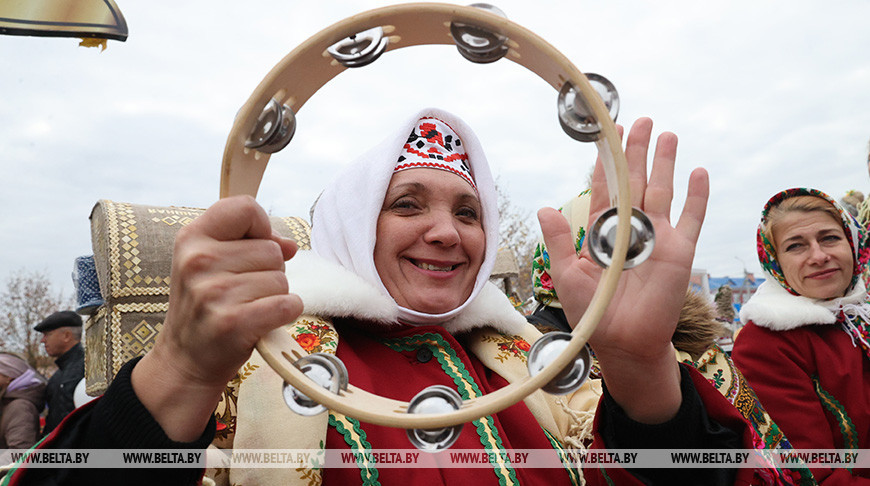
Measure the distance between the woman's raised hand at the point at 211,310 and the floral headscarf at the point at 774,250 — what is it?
324 centimetres

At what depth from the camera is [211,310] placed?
109 cm

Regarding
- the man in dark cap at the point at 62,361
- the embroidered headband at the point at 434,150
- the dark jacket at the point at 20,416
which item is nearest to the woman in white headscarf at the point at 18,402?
the dark jacket at the point at 20,416

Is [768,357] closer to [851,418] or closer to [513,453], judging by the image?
[851,418]

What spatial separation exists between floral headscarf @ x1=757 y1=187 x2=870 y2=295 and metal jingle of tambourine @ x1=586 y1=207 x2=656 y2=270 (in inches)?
105

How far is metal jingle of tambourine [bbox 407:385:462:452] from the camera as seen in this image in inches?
46.1

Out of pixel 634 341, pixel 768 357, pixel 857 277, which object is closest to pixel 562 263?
pixel 634 341

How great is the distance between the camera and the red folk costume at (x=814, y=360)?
112 inches

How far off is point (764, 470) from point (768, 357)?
1.74m

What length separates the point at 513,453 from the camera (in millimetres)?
1639

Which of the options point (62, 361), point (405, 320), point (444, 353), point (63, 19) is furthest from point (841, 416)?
point (62, 361)

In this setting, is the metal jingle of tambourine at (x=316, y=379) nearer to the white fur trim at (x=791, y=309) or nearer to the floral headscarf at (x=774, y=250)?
the white fur trim at (x=791, y=309)

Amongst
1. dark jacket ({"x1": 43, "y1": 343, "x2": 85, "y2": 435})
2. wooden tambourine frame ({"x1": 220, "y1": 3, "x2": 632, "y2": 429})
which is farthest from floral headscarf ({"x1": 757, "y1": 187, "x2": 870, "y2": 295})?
dark jacket ({"x1": 43, "y1": 343, "x2": 85, "y2": 435})

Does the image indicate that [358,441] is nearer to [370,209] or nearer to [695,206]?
[370,209]

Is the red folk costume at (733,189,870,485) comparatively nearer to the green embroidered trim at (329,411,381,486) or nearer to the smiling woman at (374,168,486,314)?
the smiling woman at (374,168,486,314)
